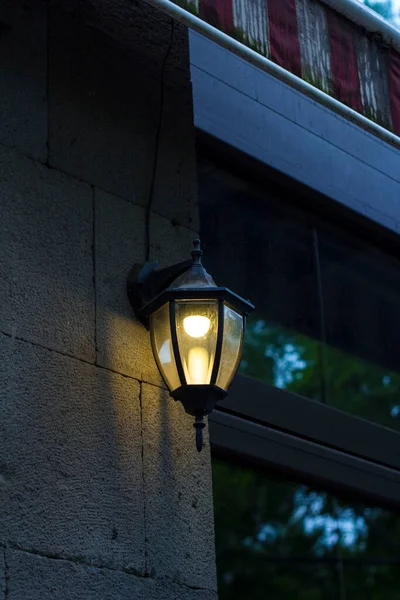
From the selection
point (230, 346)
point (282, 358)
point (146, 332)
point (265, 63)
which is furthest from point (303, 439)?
point (265, 63)

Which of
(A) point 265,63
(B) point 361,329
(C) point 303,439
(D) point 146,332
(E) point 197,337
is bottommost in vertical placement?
(E) point 197,337

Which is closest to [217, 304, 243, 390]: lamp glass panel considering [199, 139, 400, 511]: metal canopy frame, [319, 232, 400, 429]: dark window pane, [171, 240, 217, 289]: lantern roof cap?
[171, 240, 217, 289]: lantern roof cap

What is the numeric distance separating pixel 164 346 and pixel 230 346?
29 centimetres

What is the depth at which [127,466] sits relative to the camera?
5074mm

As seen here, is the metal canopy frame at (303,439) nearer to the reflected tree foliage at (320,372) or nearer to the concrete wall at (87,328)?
the reflected tree foliage at (320,372)

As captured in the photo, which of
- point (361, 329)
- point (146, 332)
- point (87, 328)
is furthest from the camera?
point (361, 329)

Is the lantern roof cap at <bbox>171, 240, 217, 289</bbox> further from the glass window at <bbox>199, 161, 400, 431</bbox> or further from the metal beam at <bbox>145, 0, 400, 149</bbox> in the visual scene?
the glass window at <bbox>199, 161, 400, 431</bbox>

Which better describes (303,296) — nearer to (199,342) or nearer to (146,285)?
(146,285)

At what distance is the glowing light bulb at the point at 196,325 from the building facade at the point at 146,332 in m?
0.48

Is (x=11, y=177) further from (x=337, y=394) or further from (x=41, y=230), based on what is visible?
(x=337, y=394)

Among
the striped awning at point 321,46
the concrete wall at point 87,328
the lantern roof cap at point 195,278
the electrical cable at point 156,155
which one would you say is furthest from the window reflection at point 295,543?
the striped awning at point 321,46

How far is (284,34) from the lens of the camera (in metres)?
5.43

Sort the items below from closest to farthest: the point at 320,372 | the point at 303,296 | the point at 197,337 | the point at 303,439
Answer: the point at 197,337
the point at 303,439
the point at 320,372
the point at 303,296

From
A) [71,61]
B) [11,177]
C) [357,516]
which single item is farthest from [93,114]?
[357,516]
